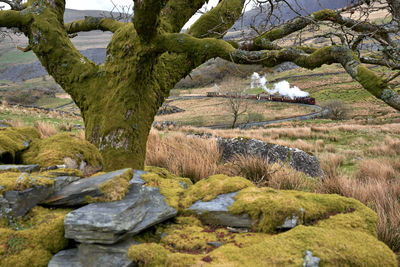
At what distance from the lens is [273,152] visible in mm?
7574

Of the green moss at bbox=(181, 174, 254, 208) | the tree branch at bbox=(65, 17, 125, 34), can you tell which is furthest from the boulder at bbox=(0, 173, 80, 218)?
the tree branch at bbox=(65, 17, 125, 34)

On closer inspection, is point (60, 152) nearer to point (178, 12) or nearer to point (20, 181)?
point (20, 181)

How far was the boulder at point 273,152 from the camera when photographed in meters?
6.99

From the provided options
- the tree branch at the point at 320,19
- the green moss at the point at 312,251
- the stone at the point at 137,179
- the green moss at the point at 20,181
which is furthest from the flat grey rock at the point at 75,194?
the tree branch at the point at 320,19

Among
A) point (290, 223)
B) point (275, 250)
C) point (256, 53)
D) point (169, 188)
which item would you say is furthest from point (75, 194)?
point (256, 53)

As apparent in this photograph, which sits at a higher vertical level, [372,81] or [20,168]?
[372,81]

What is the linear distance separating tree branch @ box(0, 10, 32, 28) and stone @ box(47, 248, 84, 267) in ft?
14.6

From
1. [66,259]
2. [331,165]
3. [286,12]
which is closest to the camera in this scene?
[66,259]

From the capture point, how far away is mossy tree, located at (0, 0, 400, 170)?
3.82m

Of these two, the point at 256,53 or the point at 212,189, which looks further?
the point at 256,53

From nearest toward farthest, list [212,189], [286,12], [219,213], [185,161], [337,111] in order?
[219,213] < [212,189] < [185,161] < [286,12] < [337,111]

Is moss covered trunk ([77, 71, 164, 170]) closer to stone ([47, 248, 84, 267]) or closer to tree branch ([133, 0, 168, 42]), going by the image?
tree branch ([133, 0, 168, 42])

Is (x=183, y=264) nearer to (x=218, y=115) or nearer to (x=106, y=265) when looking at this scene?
(x=106, y=265)

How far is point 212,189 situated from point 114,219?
46.9 inches
